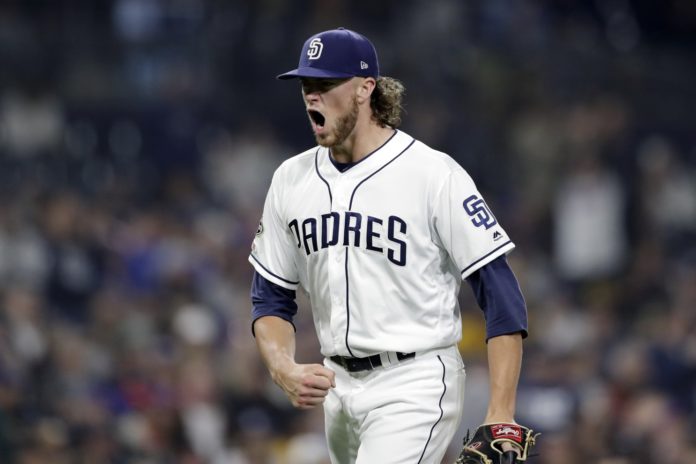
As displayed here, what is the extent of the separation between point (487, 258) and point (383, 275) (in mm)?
303

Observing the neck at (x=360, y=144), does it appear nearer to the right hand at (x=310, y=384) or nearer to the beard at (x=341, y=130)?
the beard at (x=341, y=130)

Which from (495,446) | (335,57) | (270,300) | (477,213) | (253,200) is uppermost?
(335,57)

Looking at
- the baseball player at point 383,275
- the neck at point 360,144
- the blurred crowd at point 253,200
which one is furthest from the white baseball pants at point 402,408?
the blurred crowd at point 253,200

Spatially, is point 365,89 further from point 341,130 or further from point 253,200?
point 253,200

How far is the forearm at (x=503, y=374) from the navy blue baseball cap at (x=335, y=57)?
0.83m

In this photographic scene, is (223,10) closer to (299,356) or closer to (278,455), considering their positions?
(299,356)

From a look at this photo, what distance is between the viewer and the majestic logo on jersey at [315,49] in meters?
3.63

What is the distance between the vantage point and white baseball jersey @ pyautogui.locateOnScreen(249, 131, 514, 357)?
3590 millimetres

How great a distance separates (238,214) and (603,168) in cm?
276

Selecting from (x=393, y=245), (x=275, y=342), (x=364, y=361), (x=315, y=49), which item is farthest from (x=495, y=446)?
(x=315, y=49)

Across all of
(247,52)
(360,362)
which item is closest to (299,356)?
(247,52)

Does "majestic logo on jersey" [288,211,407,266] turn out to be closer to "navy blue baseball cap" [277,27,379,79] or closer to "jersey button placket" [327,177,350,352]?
"jersey button placket" [327,177,350,352]

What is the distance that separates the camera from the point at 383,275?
3.66 metres

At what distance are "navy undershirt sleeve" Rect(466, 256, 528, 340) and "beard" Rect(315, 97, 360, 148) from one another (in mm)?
530
